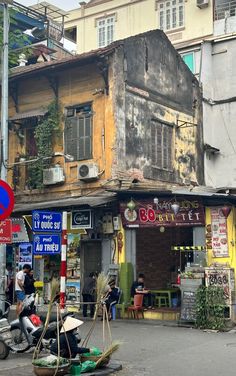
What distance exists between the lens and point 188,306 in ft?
45.5

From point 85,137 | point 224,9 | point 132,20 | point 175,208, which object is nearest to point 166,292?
point 175,208

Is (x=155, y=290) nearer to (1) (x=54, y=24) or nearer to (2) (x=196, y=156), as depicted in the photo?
(2) (x=196, y=156)

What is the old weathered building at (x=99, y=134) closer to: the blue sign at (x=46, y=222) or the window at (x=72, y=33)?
the blue sign at (x=46, y=222)

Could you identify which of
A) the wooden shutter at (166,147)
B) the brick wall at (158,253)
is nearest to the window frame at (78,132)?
the wooden shutter at (166,147)

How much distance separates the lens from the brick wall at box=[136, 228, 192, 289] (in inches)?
693

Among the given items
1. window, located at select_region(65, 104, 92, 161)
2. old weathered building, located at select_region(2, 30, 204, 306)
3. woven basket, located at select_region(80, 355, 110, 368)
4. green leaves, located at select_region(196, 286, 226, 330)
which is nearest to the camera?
woven basket, located at select_region(80, 355, 110, 368)

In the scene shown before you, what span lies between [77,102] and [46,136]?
1.60 metres

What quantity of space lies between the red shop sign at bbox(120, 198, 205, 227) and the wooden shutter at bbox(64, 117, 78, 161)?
334 cm

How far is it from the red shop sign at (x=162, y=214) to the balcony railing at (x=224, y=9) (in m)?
15.8

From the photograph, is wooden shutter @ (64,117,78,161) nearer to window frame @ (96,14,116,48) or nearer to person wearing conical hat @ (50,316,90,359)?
person wearing conical hat @ (50,316,90,359)

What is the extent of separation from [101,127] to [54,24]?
33.0 ft

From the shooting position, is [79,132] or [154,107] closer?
[79,132]

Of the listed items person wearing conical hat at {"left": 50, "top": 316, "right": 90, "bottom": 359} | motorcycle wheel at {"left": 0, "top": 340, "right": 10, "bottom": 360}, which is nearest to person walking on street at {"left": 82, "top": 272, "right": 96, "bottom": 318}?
motorcycle wheel at {"left": 0, "top": 340, "right": 10, "bottom": 360}

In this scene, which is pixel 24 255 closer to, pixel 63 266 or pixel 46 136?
pixel 46 136
